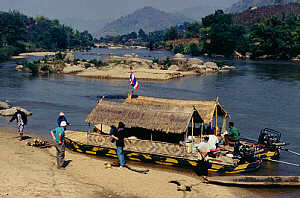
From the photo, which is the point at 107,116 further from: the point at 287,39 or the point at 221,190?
the point at 287,39

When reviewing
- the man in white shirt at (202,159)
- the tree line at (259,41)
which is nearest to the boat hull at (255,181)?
the man in white shirt at (202,159)

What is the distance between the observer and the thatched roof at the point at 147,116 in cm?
1809

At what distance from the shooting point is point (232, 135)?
20016mm

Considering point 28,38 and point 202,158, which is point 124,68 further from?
point 28,38

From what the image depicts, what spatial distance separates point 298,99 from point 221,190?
2943cm

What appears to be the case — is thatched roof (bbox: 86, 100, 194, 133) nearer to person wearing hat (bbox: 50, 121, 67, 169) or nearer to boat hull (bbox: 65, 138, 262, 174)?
boat hull (bbox: 65, 138, 262, 174)

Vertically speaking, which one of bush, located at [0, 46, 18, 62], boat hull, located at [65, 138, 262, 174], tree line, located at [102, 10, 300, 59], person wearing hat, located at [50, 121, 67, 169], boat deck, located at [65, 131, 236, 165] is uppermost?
tree line, located at [102, 10, 300, 59]

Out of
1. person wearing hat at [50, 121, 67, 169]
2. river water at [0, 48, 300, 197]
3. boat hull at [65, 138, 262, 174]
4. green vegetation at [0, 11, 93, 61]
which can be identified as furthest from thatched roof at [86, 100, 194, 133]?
green vegetation at [0, 11, 93, 61]

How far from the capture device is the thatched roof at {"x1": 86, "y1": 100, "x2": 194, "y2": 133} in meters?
18.1

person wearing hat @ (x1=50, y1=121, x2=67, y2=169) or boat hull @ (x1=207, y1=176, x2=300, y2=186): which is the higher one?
person wearing hat @ (x1=50, y1=121, x2=67, y2=169)

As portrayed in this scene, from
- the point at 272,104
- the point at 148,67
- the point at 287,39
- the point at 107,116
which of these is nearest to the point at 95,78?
the point at 148,67

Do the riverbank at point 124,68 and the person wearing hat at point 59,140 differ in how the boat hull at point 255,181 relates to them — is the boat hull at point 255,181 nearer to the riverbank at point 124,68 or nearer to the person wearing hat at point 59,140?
the person wearing hat at point 59,140

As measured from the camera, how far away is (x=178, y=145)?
17797 millimetres

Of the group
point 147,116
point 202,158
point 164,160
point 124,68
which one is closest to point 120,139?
point 147,116
